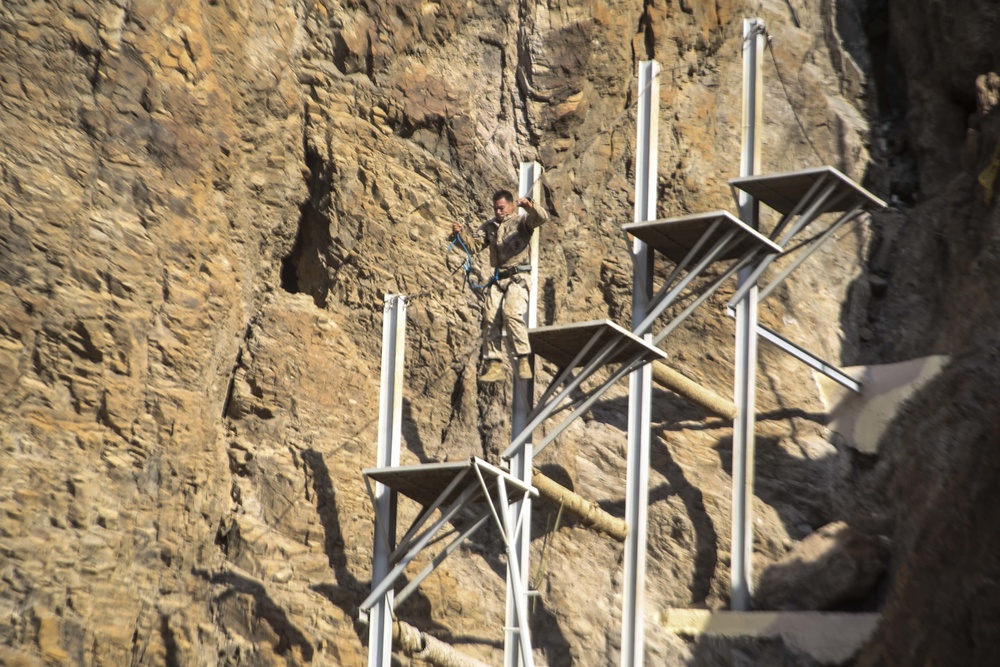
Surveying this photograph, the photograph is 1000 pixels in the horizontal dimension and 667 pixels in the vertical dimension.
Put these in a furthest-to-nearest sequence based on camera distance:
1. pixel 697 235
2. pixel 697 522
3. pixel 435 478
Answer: pixel 697 522
pixel 697 235
pixel 435 478

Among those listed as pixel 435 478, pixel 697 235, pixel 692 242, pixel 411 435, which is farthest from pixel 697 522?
pixel 435 478

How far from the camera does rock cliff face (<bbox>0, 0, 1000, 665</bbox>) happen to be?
11.9m

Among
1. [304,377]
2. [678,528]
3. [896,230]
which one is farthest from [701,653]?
[896,230]

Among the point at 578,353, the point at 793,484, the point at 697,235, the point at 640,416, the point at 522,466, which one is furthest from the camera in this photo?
the point at 793,484

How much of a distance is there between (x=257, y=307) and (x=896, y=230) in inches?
384

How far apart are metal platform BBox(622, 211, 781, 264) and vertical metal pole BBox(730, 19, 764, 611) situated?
0.84 meters

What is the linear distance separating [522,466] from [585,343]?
1392 millimetres

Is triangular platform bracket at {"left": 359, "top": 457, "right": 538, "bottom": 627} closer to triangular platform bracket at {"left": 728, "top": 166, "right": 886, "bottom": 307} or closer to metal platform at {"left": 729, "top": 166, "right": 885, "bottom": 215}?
triangular platform bracket at {"left": 728, "top": 166, "right": 886, "bottom": 307}

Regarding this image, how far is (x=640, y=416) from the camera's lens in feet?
44.4

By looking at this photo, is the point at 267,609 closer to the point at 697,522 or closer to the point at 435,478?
the point at 435,478

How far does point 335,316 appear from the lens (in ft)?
50.4

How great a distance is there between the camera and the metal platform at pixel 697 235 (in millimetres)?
12773

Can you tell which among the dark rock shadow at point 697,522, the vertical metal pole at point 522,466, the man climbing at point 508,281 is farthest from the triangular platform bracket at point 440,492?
the dark rock shadow at point 697,522

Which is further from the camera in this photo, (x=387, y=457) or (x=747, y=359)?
(x=747, y=359)
